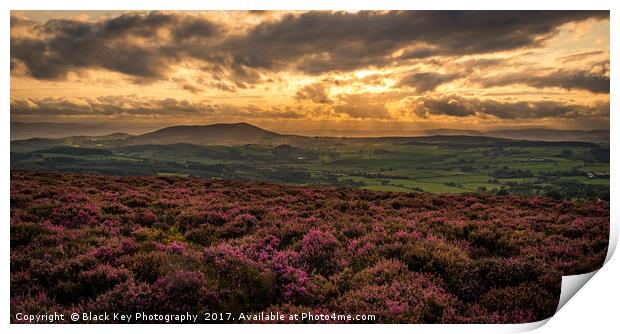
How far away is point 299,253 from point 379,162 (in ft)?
14.4

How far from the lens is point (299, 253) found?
848 cm

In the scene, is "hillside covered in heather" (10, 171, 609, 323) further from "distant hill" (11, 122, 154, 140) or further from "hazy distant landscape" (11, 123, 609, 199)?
"distant hill" (11, 122, 154, 140)

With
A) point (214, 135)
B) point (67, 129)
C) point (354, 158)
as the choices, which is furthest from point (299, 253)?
point (67, 129)

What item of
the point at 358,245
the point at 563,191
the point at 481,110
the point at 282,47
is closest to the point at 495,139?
the point at 481,110

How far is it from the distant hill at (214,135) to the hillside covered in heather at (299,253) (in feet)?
6.17

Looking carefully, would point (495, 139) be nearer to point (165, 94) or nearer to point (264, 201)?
point (264, 201)

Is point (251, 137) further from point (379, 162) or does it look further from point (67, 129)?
point (67, 129)

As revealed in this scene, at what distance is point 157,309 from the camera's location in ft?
23.4

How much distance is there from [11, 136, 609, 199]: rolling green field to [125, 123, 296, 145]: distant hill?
0.17 metres

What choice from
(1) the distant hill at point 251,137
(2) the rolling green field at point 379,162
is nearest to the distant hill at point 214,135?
(1) the distant hill at point 251,137

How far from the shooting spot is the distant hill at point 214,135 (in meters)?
11.1

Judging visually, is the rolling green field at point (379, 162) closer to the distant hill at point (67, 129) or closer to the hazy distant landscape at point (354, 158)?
the hazy distant landscape at point (354, 158)
